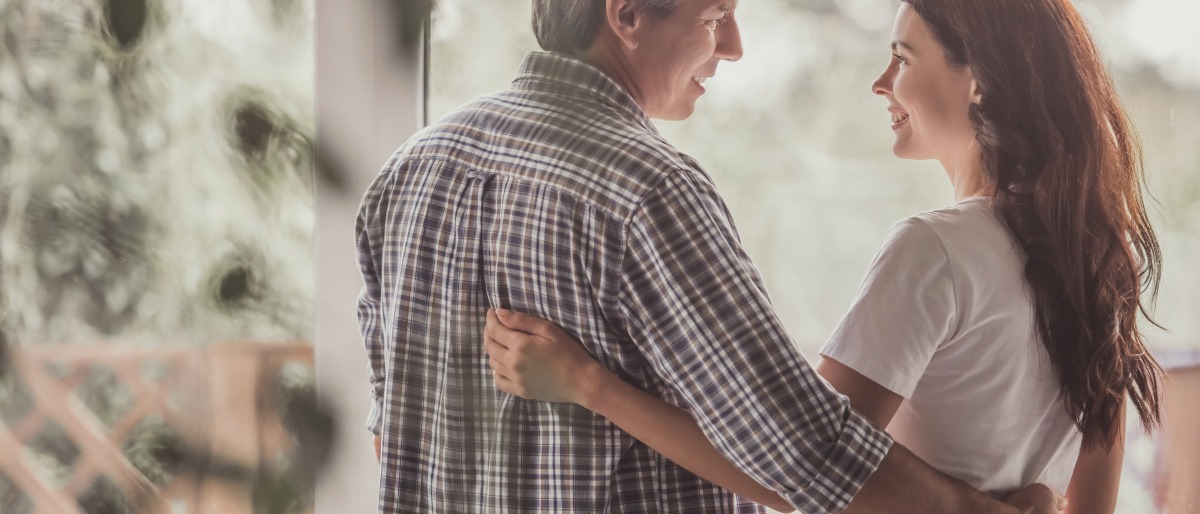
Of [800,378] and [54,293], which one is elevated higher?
[54,293]

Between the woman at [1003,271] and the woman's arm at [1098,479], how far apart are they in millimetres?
138

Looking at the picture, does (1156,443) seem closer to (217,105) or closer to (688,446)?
(688,446)

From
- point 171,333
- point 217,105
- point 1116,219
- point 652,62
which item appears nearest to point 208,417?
point 171,333

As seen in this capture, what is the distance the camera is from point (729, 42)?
1166mm

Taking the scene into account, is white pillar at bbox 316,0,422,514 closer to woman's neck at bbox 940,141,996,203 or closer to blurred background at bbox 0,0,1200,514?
blurred background at bbox 0,0,1200,514

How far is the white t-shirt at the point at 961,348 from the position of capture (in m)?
1.07

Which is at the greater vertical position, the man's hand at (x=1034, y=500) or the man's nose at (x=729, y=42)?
the man's nose at (x=729, y=42)

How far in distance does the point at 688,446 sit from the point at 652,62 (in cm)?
46

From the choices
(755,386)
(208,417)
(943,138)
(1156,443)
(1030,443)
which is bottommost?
(1156,443)

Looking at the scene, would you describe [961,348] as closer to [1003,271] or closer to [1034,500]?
[1003,271]

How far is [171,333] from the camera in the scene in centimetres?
42

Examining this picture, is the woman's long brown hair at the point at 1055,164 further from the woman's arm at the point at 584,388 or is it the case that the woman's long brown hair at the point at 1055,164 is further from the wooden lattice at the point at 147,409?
the wooden lattice at the point at 147,409

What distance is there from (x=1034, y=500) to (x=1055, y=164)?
1.37 feet

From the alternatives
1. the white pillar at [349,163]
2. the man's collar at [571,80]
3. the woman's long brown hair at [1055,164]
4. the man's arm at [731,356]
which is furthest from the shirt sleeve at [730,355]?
the woman's long brown hair at [1055,164]
